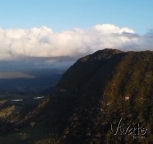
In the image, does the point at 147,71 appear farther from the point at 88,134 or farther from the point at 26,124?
the point at 26,124

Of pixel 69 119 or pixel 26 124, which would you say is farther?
pixel 26 124

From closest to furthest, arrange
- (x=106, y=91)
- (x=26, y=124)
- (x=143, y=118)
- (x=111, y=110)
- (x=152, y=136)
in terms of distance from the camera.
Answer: (x=152, y=136) → (x=143, y=118) → (x=111, y=110) → (x=106, y=91) → (x=26, y=124)

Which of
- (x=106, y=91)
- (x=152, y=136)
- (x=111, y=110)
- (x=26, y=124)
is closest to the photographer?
(x=152, y=136)

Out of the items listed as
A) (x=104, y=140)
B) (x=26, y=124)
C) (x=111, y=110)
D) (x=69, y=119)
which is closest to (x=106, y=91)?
(x=111, y=110)

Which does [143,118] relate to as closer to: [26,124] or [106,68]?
[106,68]

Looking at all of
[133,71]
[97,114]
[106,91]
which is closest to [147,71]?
[133,71]

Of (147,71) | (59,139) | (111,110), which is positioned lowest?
(59,139)

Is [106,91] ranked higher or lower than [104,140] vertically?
higher

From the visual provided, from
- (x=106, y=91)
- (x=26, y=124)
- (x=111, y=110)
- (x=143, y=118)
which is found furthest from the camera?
(x=26, y=124)

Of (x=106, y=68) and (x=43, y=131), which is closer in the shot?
(x=43, y=131)
